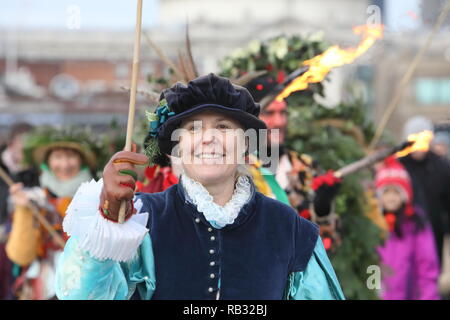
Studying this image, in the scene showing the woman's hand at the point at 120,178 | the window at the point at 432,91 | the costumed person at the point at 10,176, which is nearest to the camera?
the woman's hand at the point at 120,178

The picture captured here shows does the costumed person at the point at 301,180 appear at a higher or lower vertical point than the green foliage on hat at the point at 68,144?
lower

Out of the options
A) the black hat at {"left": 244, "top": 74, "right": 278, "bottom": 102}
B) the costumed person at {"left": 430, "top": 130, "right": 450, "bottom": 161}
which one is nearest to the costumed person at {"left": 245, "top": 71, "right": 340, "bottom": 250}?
the black hat at {"left": 244, "top": 74, "right": 278, "bottom": 102}

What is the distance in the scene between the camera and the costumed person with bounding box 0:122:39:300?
7211mm

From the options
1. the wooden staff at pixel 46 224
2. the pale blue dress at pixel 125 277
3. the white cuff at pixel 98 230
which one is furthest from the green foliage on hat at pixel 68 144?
the white cuff at pixel 98 230

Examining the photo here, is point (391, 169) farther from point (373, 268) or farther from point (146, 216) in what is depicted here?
→ point (146, 216)

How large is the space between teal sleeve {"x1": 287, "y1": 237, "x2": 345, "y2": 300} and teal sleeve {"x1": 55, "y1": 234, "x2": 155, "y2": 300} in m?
0.48

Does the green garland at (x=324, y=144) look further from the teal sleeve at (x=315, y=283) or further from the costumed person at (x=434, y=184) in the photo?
the teal sleeve at (x=315, y=283)

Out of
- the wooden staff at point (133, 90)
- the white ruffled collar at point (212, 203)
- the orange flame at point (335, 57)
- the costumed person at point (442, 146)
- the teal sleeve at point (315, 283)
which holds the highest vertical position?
the costumed person at point (442, 146)

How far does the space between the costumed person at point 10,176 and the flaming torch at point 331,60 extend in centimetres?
290

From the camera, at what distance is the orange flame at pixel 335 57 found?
4.32 metres

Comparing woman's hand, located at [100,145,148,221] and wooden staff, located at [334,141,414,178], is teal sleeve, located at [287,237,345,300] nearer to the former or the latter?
woman's hand, located at [100,145,148,221]

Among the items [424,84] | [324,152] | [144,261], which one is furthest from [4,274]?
[424,84]

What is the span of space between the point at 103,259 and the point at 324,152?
3915 mm

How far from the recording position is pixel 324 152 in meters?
6.75
